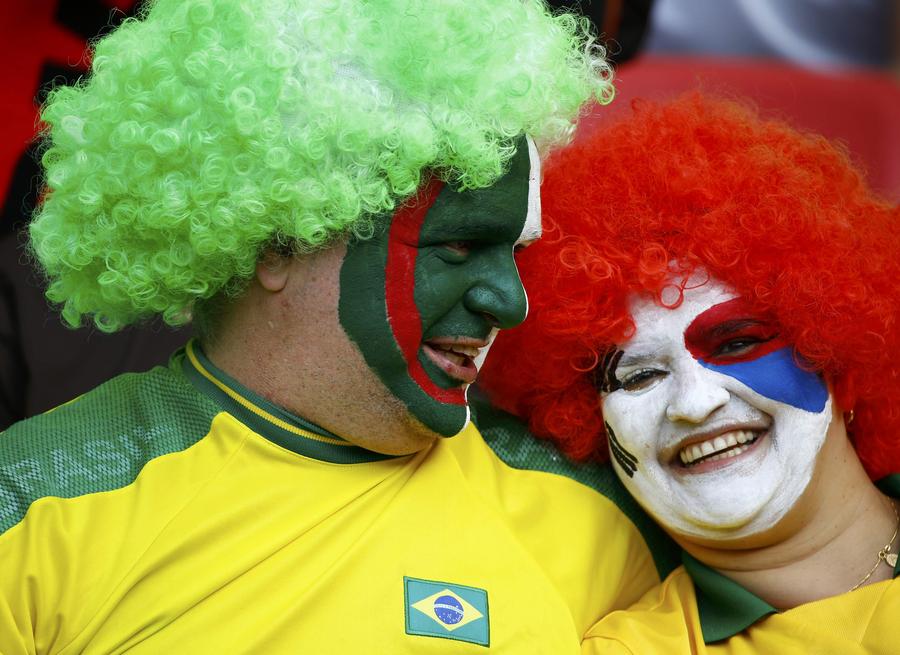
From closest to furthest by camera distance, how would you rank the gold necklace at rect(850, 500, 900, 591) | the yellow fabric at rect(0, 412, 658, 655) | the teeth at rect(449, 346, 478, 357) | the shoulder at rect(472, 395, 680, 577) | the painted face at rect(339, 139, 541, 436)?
the yellow fabric at rect(0, 412, 658, 655)
the painted face at rect(339, 139, 541, 436)
the teeth at rect(449, 346, 478, 357)
the gold necklace at rect(850, 500, 900, 591)
the shoulder at rect(472, 395, 680, 577)

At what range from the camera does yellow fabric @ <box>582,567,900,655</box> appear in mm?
1940

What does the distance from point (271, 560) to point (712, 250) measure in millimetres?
929

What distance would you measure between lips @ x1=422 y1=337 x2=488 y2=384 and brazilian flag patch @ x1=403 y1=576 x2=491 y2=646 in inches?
13.7

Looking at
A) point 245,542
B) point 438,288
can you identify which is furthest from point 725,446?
point 245,542

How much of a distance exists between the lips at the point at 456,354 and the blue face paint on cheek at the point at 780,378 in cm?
40

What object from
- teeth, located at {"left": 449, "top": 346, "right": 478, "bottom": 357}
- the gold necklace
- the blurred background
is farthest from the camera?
the blurred background

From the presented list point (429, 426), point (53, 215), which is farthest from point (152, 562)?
point (53, 215)

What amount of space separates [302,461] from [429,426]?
→ 0.72ft

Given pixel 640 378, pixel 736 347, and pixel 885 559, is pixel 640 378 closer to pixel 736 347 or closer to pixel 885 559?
pixel 736 347

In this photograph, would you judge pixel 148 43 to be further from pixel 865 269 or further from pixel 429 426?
Answer: pixel 865 269

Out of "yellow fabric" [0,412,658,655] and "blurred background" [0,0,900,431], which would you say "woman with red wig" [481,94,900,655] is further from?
"blurred background" [0,0,900,431]

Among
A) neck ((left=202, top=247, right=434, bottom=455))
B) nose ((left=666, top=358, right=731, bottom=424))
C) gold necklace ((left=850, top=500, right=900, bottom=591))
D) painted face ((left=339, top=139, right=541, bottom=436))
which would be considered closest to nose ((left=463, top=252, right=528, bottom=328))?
painted face ((left=339, top=139, right=541, bottom=436))

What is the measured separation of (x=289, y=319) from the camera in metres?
1.91

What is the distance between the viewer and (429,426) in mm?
1931
